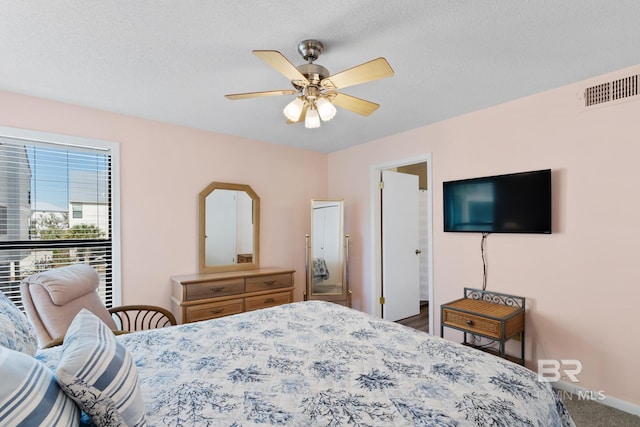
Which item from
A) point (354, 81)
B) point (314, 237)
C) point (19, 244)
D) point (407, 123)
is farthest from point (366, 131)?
point (19, 244)

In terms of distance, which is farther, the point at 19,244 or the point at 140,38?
the point at 19,244

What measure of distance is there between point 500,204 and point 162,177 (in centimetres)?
327

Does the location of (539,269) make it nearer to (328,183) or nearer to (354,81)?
(354,81)

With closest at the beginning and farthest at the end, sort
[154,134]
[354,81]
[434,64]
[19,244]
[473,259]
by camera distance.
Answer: [354,81], [434,64], [19,244], [473,259], [154,134]

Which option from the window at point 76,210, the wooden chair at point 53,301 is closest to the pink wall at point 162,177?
the window at point 76,210

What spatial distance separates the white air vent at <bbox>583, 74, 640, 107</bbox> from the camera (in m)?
2.18

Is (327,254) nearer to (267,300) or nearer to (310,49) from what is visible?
(267,300)

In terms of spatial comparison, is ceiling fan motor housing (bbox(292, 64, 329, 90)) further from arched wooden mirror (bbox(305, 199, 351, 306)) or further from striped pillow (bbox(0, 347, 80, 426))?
arched wooden mirror (bbox(305, 199, 351, 306))

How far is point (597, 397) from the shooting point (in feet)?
7.65

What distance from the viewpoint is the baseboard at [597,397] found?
7.20 feet

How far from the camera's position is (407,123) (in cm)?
340

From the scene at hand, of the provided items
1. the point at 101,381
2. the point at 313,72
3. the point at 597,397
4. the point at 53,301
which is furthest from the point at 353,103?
the point at 597,397

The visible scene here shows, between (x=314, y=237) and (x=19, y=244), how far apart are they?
9.56ft

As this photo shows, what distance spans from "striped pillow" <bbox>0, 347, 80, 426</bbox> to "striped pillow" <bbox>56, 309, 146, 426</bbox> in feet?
0.11
